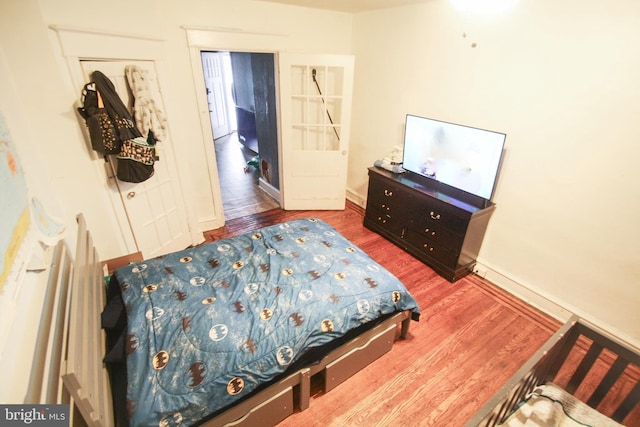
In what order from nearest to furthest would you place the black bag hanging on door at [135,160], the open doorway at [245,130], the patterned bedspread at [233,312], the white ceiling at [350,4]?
1. the patterned bedspread at [233,312]
2. the black bag hanging on door at [135,160]
3. the white ceiling at [350,4]
4. the open doorway at [245,130]

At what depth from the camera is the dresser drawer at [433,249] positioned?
8.61ft

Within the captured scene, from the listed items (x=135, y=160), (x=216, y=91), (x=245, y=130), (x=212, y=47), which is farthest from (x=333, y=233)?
(x=216, y=91)

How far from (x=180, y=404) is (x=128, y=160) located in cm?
174

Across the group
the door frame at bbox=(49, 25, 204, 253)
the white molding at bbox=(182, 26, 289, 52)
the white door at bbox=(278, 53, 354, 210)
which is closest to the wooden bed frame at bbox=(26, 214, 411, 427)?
the door frame at bbox=(49, 25, 204, 253)

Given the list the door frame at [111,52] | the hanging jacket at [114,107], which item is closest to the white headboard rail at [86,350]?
the door frame at [111,52]

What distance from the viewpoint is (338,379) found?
179cm

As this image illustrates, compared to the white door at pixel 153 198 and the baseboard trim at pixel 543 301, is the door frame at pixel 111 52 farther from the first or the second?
the baseboard trim at pixel 543 301

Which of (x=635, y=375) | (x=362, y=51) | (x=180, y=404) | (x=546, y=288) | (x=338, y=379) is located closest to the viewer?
(x=180, y=404)

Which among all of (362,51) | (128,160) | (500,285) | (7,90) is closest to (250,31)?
(362,51)

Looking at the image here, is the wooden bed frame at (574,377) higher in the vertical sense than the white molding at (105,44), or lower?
lower

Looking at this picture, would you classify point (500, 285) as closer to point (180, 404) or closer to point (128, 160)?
point (180, 404)

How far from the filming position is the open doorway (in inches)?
151

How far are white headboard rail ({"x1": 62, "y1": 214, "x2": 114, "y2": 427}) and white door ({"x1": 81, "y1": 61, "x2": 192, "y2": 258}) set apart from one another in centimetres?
78

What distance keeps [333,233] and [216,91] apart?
592 centimetres
